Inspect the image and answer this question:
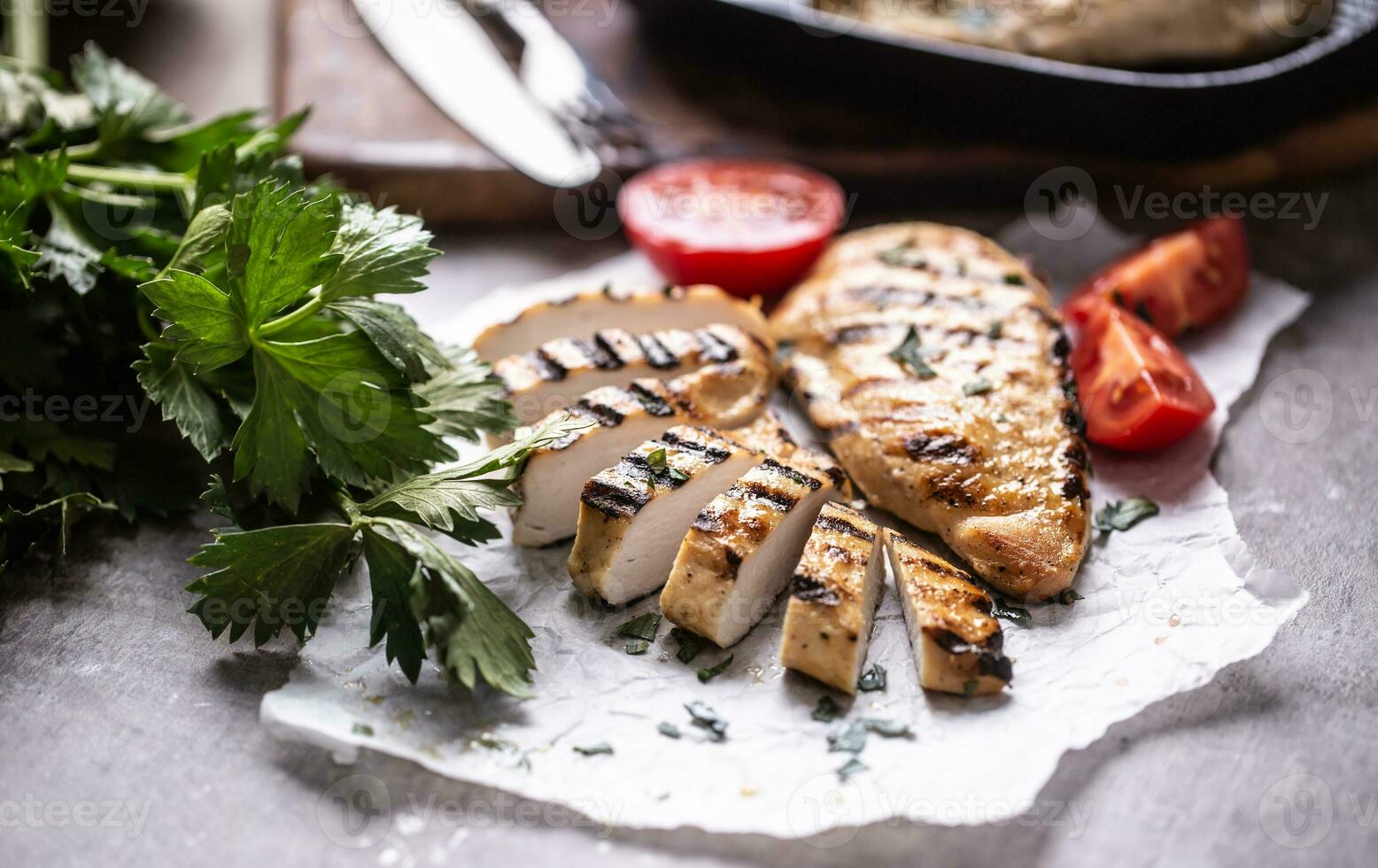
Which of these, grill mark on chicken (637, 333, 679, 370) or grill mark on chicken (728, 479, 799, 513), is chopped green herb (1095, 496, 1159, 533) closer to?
grill mark on chicken (728, 479, 799, 513)

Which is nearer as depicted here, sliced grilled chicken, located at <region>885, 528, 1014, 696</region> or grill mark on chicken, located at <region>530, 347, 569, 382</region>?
sliced grilled chicken, located at <region>885, 528, 1014, 696</region>

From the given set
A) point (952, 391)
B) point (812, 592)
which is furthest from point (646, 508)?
point (952, 391)

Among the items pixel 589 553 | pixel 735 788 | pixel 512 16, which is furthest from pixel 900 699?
pixel 512 16

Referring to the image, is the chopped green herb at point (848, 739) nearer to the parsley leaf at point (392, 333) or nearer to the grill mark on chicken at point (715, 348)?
the grill mark on chicken at point (715, 348)

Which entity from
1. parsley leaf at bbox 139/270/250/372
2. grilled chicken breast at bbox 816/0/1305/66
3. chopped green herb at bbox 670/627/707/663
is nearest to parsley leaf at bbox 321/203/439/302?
parsley leaf at bbox 139/270/250/372

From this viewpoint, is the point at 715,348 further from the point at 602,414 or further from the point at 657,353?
the point at 602,414

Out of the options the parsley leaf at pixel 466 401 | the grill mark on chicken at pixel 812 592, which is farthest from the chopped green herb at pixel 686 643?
the parsley leaf at pixel 466 401
